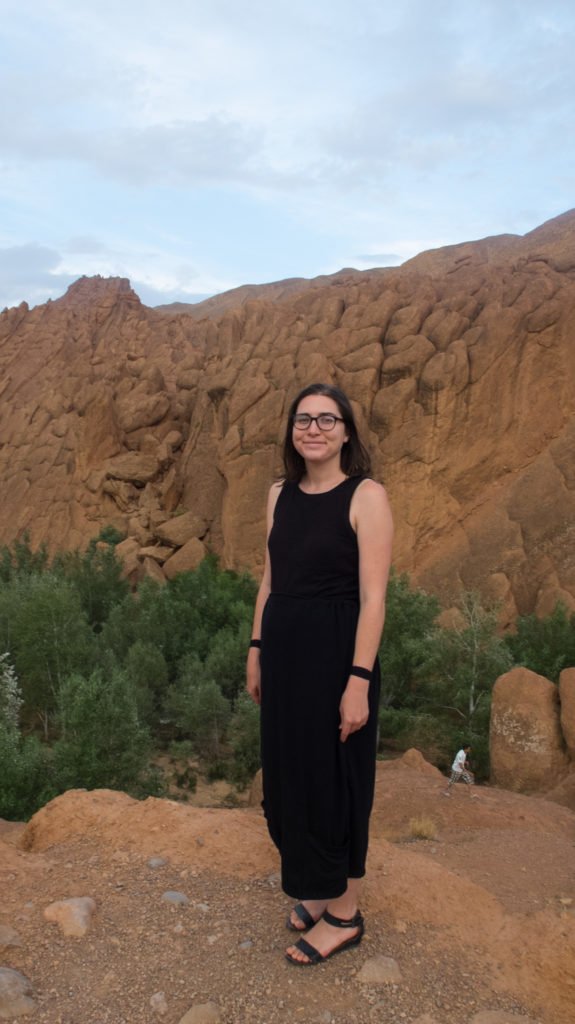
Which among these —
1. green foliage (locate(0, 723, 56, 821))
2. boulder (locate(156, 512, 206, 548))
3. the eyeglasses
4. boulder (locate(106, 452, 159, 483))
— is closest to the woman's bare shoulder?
the eyeglasses

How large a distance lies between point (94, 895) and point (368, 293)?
32.0 metres

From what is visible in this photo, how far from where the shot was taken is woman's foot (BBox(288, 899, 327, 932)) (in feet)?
13.9

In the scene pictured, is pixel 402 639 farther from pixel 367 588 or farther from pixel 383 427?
pixel 367 588

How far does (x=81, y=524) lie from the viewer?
1502 inches

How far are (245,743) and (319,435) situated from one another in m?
17.4

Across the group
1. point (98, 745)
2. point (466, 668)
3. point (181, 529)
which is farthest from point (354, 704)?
point (181, 529)

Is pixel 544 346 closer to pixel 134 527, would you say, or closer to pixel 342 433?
pixel 134 527

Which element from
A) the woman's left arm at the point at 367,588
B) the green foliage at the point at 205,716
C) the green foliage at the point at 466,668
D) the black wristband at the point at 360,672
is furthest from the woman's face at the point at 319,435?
the green foliage at the point at 205,716

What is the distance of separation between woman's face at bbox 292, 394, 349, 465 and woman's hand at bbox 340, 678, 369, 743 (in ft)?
3.94

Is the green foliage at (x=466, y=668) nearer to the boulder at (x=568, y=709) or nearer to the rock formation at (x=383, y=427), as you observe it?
the rock formation at (x=383, y=427)

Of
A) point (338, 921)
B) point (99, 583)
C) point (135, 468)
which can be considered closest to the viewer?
point (338, 921)

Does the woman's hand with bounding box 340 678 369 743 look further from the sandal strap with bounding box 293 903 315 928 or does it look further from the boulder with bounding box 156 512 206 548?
the boulder with bounding box 156 512 206 548

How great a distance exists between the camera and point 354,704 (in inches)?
146

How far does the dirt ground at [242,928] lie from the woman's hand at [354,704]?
54.4 inches
